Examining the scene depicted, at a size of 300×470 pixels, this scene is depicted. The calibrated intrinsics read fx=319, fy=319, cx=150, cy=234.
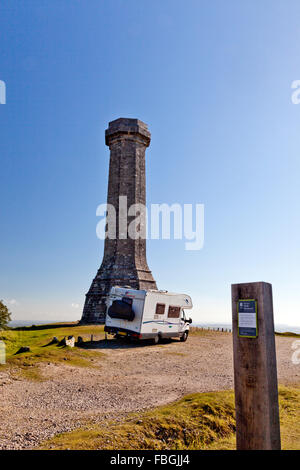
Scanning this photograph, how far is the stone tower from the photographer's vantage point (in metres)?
31.2

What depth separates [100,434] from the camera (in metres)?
5.28

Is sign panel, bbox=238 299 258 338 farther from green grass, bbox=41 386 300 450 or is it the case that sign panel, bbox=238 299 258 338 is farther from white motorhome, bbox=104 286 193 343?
white motorhome, bbox=104 286 193 343

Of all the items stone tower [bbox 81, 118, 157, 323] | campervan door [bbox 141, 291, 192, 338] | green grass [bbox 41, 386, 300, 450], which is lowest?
green grass [bbox 41, 386, 300, 450]

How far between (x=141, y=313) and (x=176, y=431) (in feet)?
41.8

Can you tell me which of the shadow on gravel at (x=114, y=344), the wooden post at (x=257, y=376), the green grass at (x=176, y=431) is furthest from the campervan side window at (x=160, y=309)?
the wooden post at (x=257, y=376)

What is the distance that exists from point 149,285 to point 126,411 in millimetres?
24922

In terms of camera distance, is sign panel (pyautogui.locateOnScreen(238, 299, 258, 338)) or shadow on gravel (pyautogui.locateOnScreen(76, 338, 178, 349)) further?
shadow on gravel (pyautogui.locateOnScreen(76, 338, 178, 349))

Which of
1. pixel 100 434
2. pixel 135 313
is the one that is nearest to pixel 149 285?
pixel 135 313

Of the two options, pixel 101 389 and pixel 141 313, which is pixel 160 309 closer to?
pixel 141 313

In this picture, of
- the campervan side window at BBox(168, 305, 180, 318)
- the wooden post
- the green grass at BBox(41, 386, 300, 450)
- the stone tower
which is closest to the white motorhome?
the campervan side window at BBox(168, 305, 180, 318)

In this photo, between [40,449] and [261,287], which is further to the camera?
[40,449]

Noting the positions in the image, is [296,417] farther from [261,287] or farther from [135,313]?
[135,313]

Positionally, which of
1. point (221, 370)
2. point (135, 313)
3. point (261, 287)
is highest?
point (261, 287)

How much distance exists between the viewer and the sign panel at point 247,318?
432 centimetres
